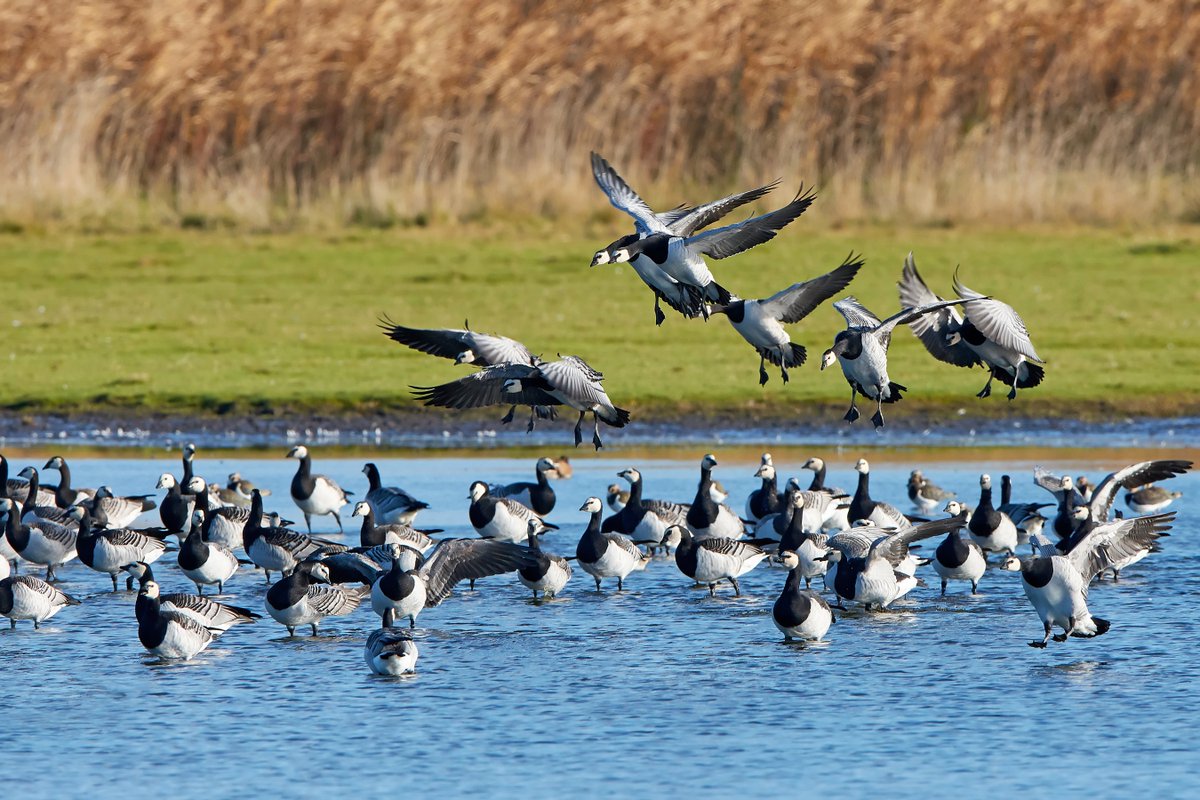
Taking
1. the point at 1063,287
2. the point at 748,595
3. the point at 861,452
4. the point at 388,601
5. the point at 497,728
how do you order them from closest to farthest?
1. the point at 497,728
2. the point at 388,601
3. the point at 748,595
4. the point at 861,452
5. the point at 1063,287

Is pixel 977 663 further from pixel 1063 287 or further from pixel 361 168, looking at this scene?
pixel 361 168

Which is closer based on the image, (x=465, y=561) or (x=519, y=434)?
(x=465, y=561)

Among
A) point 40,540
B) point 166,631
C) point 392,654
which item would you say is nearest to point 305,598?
point 166,631

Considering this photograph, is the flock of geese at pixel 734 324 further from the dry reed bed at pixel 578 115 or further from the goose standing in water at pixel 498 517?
the dry reed bed at pixel 578 115

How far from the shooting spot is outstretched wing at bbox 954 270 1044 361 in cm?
1265

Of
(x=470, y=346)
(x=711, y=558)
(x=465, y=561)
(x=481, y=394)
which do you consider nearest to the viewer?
(x=481, y=394)

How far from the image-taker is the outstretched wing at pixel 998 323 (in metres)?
12.6

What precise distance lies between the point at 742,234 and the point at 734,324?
1.11m

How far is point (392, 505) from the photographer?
17.3 meters

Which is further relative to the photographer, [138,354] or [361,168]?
[361,168]

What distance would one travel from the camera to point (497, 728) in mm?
11102

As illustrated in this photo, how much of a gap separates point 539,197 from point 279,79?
180 inches

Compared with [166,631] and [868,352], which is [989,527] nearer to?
[868,352]

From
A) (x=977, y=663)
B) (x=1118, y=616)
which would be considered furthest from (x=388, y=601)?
(x=1118, y=616)
